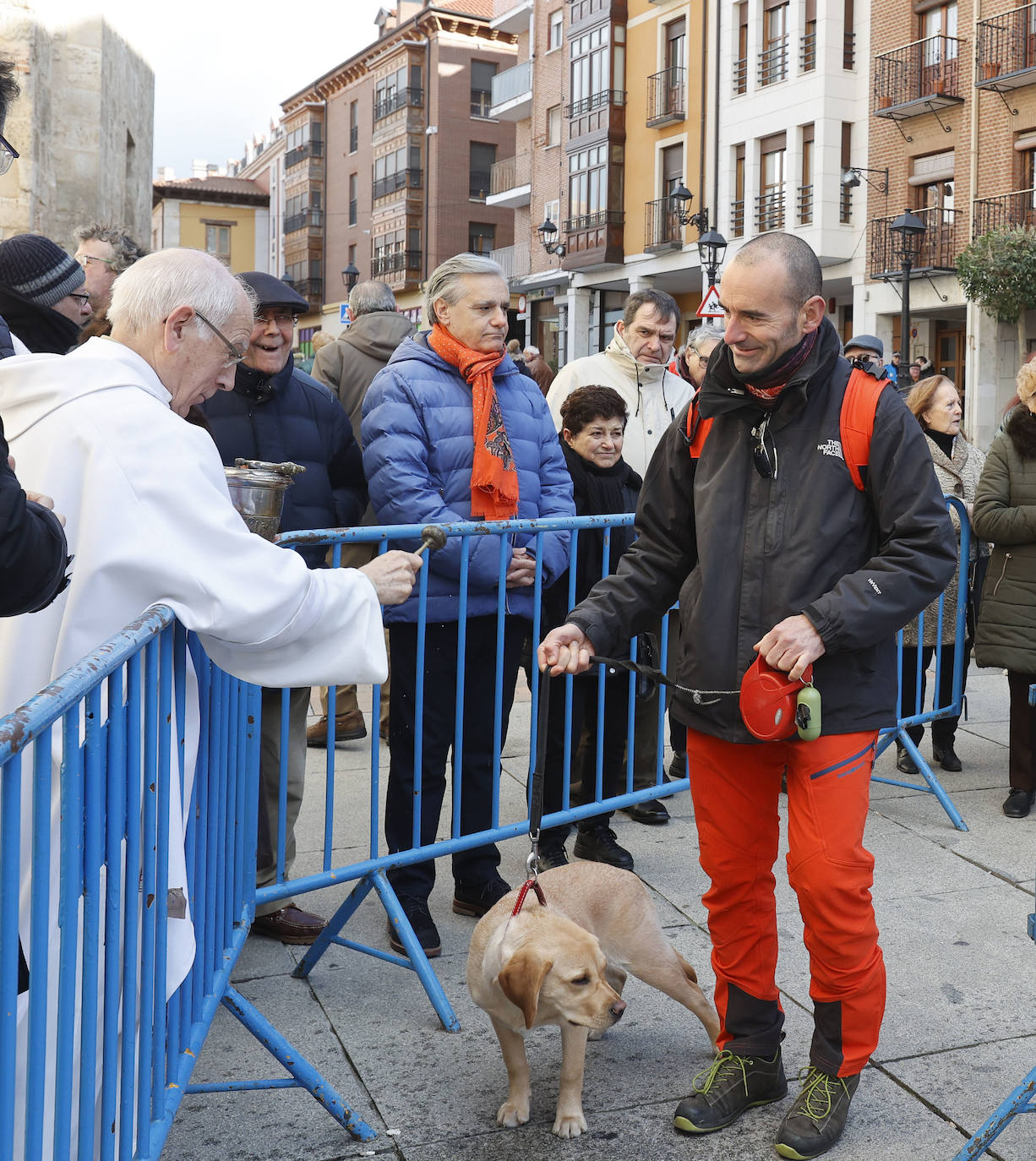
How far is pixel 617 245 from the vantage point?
116 feet

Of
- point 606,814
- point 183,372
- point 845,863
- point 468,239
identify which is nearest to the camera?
point 183,372

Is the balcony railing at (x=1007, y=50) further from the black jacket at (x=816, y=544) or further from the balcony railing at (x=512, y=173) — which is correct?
the black jacket at (x=816, y=544)

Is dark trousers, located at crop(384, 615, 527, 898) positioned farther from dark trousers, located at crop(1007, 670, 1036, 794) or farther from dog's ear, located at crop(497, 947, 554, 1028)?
dark trousers, located at crop(1007, 670, 1036, 794)

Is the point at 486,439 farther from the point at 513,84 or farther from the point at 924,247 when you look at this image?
the point at 513,84

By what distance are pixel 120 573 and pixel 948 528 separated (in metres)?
1.94

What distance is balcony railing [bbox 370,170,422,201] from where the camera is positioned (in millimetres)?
51219

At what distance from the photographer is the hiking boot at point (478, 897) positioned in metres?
4.49

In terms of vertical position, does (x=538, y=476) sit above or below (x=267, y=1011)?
above

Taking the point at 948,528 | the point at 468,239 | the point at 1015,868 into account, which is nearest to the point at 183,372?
the point at 948,528

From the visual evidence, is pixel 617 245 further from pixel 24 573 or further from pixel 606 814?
pixel 24 573

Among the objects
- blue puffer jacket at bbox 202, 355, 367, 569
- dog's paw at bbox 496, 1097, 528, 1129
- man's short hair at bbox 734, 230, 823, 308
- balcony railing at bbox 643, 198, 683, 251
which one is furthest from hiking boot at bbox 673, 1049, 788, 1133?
balcony railing at bbox 643, 198, 683, 251

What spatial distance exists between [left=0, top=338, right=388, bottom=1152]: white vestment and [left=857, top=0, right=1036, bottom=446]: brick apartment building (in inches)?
944

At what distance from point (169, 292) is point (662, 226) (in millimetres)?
32218

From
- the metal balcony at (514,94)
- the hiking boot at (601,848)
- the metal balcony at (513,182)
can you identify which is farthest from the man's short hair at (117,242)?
the metal balcony at (514,94)
